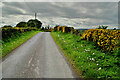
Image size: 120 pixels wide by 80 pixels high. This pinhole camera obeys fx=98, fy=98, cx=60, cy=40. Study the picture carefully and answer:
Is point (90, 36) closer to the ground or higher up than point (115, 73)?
higher up

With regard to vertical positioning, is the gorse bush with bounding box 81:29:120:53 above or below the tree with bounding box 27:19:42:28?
below

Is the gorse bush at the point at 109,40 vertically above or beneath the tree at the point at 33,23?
beneath

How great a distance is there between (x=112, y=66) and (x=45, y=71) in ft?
12.2

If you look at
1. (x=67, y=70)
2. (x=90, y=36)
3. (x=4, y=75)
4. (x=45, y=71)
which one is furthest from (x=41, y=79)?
(x=90, y=36)

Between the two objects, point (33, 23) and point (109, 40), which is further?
point (33, 23)

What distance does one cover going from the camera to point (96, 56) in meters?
6.90

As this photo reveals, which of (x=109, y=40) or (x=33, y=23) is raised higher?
(x=33, y=23)

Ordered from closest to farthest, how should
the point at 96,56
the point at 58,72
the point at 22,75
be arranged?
1. the point at 22,75
2. the point at 58,72
3. the point at 96,56

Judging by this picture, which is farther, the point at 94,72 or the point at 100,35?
the point at 100,35

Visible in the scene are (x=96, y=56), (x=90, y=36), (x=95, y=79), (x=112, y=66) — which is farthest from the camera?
(x=90, y=36)

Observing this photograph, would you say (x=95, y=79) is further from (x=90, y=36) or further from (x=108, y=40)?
(x=90, y=36)

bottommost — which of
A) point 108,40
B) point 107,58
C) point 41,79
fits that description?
point 41,79

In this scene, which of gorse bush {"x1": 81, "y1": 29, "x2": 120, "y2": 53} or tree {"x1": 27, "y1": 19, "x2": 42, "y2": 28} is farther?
tree {"x1": 27, "y1": 19, "x2": 42, "y2": 28}

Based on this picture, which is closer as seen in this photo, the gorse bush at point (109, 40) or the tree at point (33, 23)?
the gorse bush at point (109, 40)
